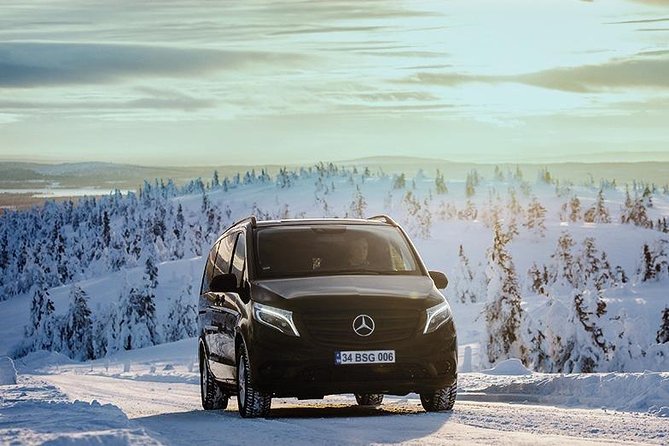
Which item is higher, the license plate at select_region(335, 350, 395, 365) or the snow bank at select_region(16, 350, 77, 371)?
the license plate at select_region(335, 350, 395, 365)

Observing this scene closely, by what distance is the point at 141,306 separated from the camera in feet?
404

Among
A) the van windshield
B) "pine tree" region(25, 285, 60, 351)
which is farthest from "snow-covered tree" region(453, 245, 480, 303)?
the van windshield

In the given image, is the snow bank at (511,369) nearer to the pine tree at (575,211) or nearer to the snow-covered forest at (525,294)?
the snow-covered forest at (525,294)

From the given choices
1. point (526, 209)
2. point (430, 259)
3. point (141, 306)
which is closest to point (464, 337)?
point (141, 306)

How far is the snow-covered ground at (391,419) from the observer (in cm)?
1227

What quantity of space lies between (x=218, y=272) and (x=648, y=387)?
5.57 m

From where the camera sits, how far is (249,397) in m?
14.5

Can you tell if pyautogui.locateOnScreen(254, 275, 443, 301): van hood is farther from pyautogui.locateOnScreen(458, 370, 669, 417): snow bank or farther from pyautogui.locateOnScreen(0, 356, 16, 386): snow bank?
pyautogui.locateOnScreen(0, 356, 16, 386): snow bank

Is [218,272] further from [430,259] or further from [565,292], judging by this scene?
[430,259]

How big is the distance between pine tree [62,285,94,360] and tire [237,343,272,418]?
369ft

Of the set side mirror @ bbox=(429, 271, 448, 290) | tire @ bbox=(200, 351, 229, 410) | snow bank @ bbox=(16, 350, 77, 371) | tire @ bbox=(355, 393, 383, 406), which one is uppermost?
side mirror @ bbox=(429, 271, 448, 290)

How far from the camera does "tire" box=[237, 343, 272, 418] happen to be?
14.5 m

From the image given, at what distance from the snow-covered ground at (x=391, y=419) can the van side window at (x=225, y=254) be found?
179 centimetres

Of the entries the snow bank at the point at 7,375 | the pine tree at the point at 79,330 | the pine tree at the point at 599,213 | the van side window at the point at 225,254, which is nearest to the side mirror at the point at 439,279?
the van side window at the point at 225,254
